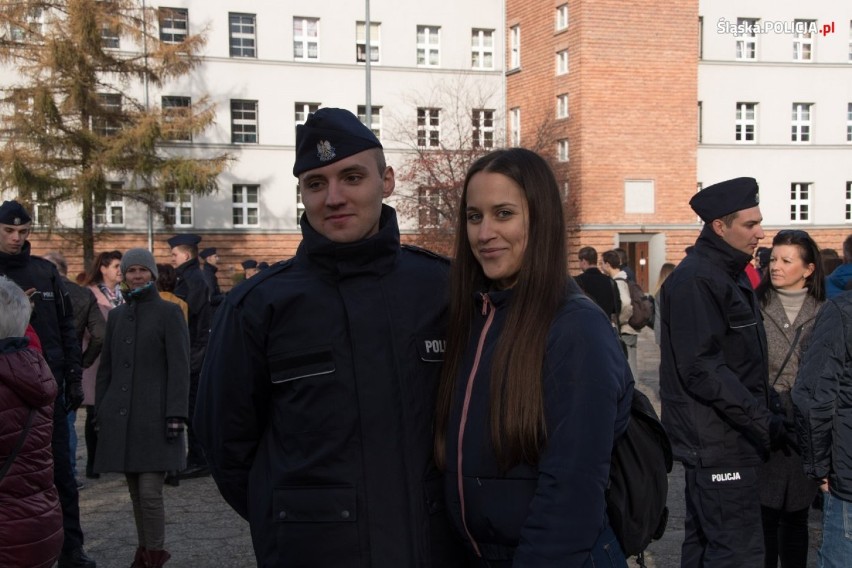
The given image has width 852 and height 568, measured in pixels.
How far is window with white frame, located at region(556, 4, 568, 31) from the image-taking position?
40.0 meters

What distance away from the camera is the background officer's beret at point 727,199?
4809mm

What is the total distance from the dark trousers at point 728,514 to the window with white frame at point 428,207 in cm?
2933

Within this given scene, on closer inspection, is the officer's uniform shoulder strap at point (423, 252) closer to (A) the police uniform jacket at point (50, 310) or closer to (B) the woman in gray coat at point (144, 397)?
(B) the woman in gray coat at point (144, 397)

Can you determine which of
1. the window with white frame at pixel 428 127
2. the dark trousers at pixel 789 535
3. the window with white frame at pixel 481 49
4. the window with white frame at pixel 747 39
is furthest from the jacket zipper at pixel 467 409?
the window with white frame at pixel 747 39

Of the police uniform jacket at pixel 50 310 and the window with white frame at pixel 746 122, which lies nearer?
the police uniform jacket at pixel 50 310

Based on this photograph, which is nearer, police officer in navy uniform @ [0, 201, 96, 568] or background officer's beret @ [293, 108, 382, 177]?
background officer's beret @ [293, 108, 382, 177]

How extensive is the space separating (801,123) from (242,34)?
25.9m

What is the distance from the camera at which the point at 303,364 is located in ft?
8.77

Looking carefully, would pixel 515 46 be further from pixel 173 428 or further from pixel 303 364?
pixel 303 364

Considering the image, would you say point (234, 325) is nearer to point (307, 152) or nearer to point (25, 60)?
point (307, 152)

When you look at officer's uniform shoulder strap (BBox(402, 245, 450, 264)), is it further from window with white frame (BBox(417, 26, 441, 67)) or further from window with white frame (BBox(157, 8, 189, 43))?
window with white frame (BBox(417, 26, 441, 67))

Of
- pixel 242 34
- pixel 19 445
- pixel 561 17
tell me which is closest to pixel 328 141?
pixel 19 445

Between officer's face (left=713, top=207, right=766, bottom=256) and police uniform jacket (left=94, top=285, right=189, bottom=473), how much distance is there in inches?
142

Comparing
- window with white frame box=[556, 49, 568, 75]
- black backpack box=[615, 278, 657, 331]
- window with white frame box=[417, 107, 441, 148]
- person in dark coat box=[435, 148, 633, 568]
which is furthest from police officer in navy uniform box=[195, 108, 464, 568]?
window with white frame box=[556, 49, 568, 75]
